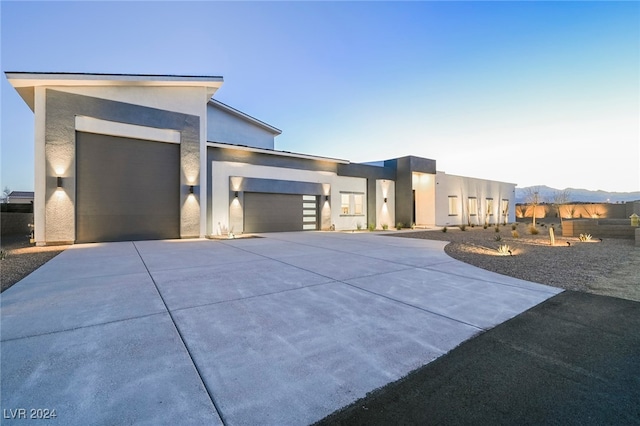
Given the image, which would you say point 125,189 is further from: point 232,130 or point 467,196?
point 467,196

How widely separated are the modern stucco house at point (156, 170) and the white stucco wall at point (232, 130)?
0.29 ft

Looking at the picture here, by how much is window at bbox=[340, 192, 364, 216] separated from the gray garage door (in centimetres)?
226

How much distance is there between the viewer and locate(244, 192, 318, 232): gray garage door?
15836mm

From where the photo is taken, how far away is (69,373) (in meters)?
2.08

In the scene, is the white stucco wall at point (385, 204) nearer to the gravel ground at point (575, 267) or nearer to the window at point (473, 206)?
the window at point (473, 206)

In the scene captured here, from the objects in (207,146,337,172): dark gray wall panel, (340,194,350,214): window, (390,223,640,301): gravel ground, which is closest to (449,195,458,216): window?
(340,194,350,214): window

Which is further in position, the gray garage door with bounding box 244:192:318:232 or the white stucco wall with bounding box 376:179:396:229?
the white stucco wall with bounding box 376:179:396:229

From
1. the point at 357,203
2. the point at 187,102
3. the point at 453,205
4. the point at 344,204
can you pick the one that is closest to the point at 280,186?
the point at 344,204

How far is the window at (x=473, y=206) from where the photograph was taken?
25.2 meters

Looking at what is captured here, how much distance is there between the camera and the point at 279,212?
1695 centimetres

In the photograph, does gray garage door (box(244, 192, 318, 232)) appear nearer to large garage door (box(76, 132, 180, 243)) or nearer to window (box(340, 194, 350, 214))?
window (box(340, 194, 350, 214))

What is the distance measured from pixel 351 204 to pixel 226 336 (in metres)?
17.5

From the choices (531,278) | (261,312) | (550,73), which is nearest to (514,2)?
(550,73)

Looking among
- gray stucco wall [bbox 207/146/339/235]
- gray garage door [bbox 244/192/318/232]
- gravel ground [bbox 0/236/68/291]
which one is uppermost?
gray stucco wall [bbox 207/146/339/235]
